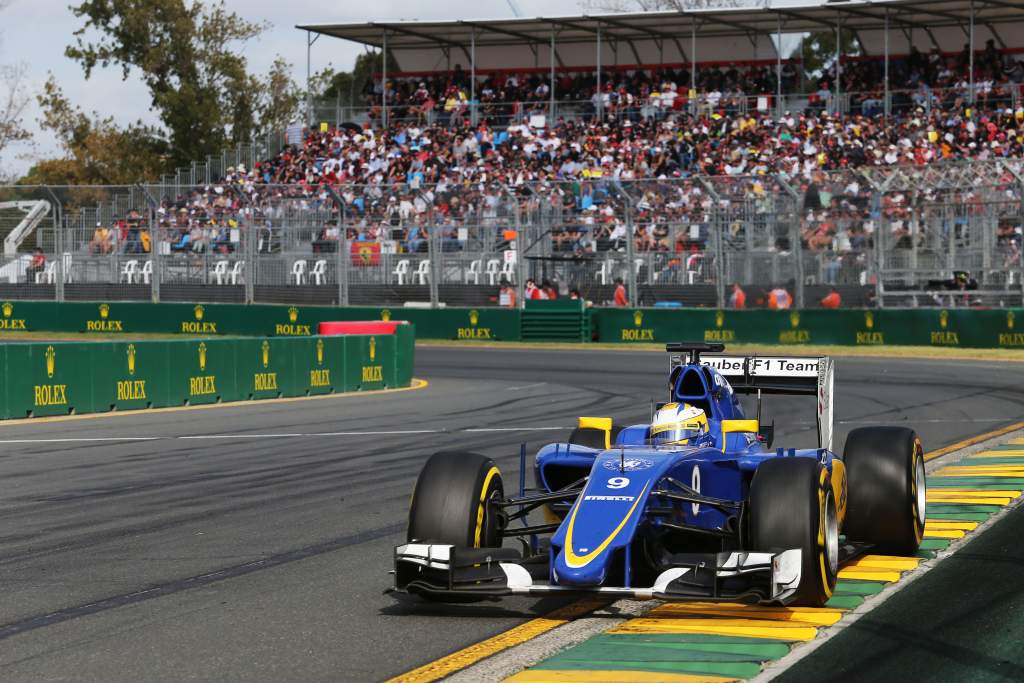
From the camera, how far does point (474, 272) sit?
36.3 meters

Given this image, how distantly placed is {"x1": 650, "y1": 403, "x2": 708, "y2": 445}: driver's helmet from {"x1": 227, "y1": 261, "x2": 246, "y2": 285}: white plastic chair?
3022 centimetres

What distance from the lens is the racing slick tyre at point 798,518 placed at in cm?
729

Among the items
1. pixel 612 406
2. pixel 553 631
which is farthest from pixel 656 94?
pixel 553 631

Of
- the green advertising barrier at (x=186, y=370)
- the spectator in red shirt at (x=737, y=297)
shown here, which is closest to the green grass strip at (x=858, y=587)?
the green advertising barrier at (x=186, y=370)

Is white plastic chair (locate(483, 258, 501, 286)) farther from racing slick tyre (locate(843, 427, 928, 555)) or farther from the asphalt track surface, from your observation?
racing slick tyre (locate(843, 427, 928, 555))

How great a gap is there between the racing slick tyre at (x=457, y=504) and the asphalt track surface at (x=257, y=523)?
384 millimetres

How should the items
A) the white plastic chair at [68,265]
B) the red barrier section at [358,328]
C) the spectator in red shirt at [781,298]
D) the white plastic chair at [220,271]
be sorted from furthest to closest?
the white plastic chair at [68,265] → the white plastic chair at [220,271] → the spectator in red shirt at [781,298] → the red barrier section at [358,328]

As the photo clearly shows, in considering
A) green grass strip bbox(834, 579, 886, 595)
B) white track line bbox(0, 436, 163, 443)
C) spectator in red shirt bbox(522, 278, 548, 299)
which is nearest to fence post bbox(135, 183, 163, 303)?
spectator in red shirt bbox(522, 278, 548, 299)

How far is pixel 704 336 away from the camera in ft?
110

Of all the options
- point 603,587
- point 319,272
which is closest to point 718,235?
point 319,272

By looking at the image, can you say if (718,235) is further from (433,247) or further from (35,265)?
(35,265)

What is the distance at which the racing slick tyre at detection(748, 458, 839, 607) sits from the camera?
729cm

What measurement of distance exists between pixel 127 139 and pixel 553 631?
63.9 meters

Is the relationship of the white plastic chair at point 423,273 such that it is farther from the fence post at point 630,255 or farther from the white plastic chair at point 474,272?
the fence post at point 630,255
